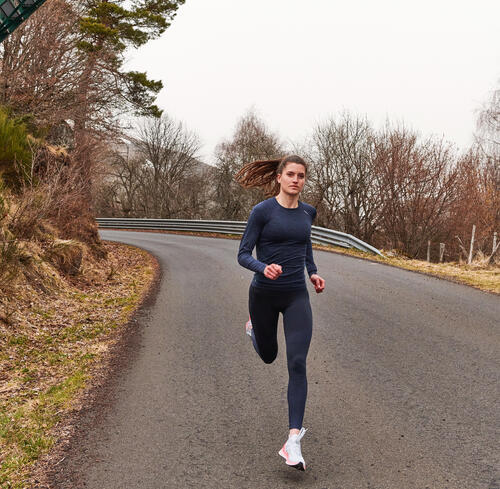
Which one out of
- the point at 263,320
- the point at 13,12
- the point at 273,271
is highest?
the point at 13,12

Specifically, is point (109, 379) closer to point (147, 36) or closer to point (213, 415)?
point (213, 415)

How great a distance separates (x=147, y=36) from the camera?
69.9 ft

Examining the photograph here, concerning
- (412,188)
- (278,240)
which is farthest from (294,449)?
(412,188)

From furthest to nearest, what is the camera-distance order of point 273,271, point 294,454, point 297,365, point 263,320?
point 263,320
point 297,365
point 273,271
point 294,454

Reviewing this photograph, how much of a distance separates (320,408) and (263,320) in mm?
1066

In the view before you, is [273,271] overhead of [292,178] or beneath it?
beneath

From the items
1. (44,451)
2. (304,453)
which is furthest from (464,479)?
(44,451)

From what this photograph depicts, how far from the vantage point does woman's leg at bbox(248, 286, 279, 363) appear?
143 inches

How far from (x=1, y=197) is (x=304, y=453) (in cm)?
752

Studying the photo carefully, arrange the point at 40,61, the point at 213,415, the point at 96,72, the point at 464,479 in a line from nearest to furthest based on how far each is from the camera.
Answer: the point at 464,479, the point at 213,415, the point at 40,61, the point at 96,72

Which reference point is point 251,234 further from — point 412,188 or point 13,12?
point 412,188

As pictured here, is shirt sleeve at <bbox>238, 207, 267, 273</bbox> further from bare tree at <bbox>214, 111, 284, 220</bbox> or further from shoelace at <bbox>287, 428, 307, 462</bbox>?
bare tree at <bbox>214, 111, 284, 220</bbox>

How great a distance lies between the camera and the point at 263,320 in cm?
374

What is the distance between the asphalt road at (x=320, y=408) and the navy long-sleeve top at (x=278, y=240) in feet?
3.99
